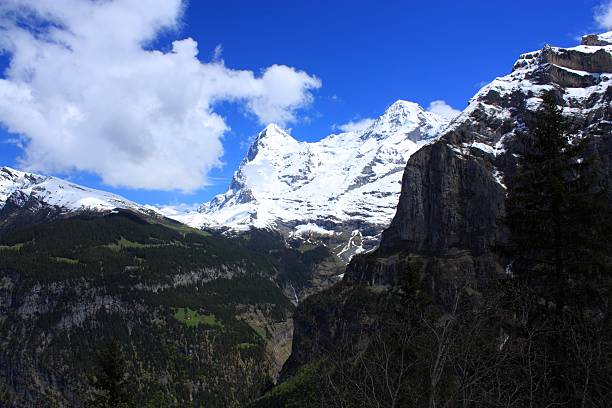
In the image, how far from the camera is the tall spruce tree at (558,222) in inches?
945

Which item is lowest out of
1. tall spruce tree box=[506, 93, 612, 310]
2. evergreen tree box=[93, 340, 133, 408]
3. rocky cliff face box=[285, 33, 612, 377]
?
evergreen tree box=[93, 340, 133, 408]

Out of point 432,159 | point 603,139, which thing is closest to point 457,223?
point 432,159

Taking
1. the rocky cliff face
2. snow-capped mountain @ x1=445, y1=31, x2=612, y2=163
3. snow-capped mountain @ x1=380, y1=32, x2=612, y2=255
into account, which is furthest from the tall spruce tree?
snow-capped mountain @ x1=445, y1=31, x2=612, y2=163

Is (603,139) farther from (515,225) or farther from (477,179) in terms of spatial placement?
(515,225)

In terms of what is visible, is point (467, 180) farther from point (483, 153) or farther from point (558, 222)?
point (558, 222)

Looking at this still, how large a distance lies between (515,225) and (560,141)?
5112 millimetres

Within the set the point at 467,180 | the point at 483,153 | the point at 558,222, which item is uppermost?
the point at 483,153

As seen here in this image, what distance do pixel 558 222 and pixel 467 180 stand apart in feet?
510

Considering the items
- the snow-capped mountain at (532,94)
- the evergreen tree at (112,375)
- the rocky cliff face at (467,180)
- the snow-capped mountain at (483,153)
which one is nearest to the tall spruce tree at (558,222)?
the evergreen tree at (112,375)

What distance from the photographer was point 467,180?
17388cm

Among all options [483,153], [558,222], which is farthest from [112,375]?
[483,153]

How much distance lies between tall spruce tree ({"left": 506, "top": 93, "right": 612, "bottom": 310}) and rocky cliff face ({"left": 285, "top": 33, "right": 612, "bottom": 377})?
416 ft

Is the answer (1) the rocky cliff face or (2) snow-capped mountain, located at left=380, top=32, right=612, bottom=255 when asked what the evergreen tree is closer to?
(1) the rocky cliff face

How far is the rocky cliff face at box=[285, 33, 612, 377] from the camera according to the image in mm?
161375
